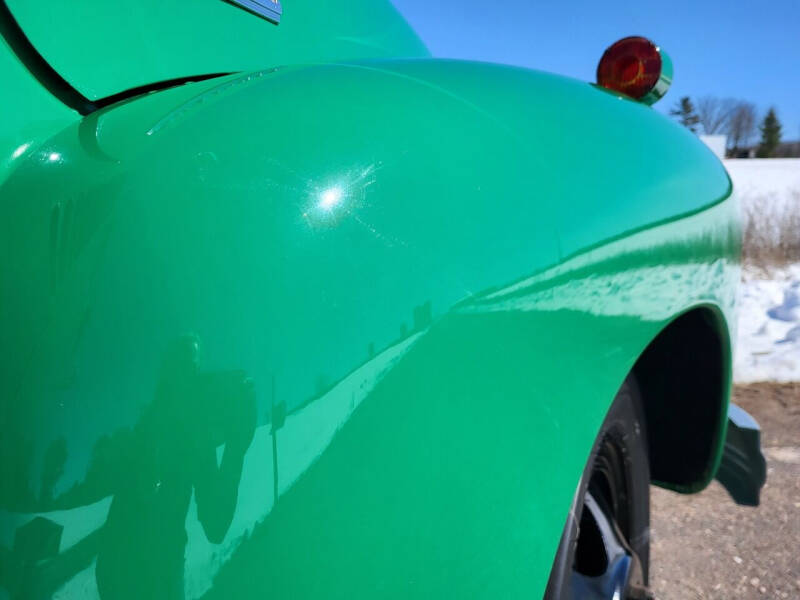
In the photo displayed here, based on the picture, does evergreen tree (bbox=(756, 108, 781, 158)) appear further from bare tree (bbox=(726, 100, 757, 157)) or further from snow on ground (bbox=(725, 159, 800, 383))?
snow on ground (bbox=(725, 159, 800, 383))

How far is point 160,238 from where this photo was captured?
1.98ft

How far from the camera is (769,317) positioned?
5.38 m

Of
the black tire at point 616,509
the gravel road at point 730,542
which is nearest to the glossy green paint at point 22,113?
the black tire at point 616,509

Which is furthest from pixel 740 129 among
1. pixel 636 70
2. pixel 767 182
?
pixel 636 70

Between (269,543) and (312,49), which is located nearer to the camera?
(269,543)

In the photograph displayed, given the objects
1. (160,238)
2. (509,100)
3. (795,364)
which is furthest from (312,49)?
(795,364)

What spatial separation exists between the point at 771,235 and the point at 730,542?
738 cm

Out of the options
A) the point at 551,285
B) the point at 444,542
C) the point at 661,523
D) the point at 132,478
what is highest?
the point at 551,285

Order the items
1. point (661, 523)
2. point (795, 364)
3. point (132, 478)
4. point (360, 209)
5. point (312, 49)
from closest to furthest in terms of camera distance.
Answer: point (132, 478) → point (360, 209) → point (312, 49) → point (661, 523) → point (795, 364)

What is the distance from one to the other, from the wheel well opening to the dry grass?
23.6 feet

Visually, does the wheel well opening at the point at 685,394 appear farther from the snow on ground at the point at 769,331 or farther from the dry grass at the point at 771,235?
the dry grass at the point at 771,235

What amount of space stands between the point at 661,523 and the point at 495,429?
210cm

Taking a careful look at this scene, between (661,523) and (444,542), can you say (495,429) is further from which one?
(661,523)

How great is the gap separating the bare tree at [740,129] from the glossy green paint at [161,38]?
50202 mm
